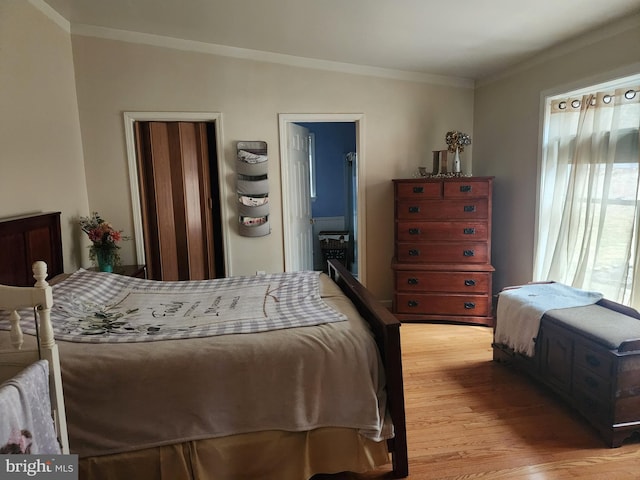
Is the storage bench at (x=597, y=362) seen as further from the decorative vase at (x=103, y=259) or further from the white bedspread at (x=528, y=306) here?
the decorative vase at (x=103, y=259)

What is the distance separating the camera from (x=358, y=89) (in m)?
4.11

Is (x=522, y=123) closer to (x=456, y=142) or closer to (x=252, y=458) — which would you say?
(x=456, y=142)

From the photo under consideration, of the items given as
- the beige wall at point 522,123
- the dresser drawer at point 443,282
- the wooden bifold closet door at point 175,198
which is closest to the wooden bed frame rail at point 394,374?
the dresser drawer at point 443,282

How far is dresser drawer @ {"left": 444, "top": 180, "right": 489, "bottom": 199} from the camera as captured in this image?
3.76 meters

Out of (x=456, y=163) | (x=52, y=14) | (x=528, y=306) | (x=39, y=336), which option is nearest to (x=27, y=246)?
(x=39, y=336)

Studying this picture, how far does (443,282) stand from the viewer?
3.88 m

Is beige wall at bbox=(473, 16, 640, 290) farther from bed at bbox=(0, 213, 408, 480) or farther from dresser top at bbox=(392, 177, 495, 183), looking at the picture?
bed at bbox=(0, 213, 408, 480)

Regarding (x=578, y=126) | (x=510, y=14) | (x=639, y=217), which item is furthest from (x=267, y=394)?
(x=578, y=126)

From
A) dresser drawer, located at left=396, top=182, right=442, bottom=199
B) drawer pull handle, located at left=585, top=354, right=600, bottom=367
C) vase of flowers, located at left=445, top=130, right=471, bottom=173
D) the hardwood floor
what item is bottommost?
the hardwood floor

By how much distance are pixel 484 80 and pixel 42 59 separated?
373 cm

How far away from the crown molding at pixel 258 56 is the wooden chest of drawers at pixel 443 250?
1101 mm

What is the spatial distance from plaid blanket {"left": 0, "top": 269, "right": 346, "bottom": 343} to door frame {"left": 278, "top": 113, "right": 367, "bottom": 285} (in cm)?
130

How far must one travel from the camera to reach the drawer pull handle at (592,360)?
2.17 metres

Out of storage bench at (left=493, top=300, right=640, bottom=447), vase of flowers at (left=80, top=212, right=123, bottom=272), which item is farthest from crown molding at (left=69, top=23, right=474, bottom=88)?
storage bench at (left=493, top=300, right=640, bottom=447)
